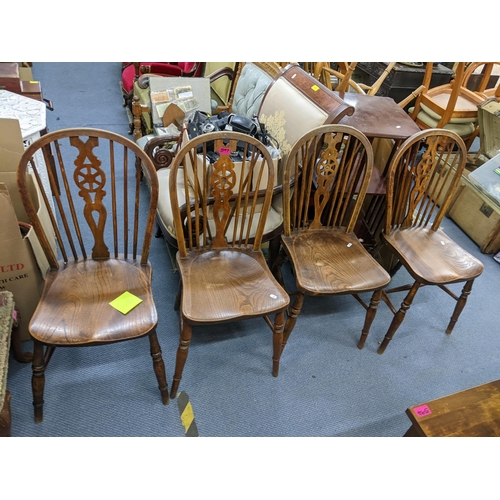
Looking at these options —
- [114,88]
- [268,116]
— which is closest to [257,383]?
[268,116]

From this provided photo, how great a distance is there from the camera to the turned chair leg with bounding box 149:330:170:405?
1.33 metres

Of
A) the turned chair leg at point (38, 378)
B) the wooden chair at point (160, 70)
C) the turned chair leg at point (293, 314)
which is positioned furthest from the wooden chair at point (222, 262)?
the wooden chair at point (160, 70)

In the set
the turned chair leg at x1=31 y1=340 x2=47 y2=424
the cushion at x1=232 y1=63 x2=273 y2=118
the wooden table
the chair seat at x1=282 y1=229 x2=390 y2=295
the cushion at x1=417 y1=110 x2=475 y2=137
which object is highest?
the cushion at x1=232 y1=63 x2=273 y2=118

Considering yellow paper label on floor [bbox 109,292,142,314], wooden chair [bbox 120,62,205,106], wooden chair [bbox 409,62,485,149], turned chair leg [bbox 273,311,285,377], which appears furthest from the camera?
wooden chair [bbox 120,62,205,106]

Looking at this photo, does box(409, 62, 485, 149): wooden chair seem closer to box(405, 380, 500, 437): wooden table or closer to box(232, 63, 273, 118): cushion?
box(232, 63, 273, 118): cushion

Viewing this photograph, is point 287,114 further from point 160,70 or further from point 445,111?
point 160,70

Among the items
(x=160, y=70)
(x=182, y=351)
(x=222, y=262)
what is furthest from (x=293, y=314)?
(x=160, y=70)

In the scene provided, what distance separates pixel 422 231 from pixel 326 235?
0.52 meters

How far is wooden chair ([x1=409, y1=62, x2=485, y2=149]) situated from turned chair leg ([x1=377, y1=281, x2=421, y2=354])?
160 centimetres

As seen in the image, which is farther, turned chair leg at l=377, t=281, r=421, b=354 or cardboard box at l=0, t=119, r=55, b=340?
turned chair leg at l=377, t=281, r=421, b=354

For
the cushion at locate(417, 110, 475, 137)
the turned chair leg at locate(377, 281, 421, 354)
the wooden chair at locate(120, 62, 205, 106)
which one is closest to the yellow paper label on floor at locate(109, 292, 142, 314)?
the turned chair leg at locate(377, 281, 421, 354)

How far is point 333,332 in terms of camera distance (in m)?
1.91

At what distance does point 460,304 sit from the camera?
6.18 ft

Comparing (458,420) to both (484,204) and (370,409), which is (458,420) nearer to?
(370,409)
